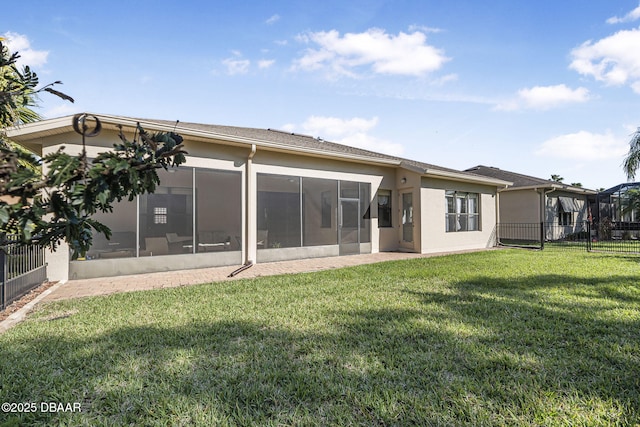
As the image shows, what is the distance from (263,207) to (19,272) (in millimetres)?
5671

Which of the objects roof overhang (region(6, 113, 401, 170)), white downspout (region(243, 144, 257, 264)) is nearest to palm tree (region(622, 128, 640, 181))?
roof overhang (region(6, 113, 401, 170))

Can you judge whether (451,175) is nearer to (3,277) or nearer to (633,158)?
(633,158)

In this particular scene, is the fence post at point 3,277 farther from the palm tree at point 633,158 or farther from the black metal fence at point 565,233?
the palm tree at point 633,158

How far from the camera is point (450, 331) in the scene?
363cm

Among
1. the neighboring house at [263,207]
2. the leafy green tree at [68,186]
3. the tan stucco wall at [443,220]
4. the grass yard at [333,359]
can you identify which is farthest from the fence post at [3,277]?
the tan stucco wall at [443,220]

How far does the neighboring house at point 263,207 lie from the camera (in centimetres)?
750

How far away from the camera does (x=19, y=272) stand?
5.50 metres

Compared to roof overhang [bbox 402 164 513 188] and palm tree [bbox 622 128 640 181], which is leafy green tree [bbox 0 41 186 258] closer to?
roof overhang [bbox 402 164 513 188]

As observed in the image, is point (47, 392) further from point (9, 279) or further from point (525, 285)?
point (525, 285)

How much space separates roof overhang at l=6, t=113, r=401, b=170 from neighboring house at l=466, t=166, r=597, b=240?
10.4 metres

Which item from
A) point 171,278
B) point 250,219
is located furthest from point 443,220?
point 171,278

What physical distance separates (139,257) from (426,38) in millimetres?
10039

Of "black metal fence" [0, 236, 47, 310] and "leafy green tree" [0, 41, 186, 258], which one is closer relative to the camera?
"leafy green tree" [0, 41, 186, 258]

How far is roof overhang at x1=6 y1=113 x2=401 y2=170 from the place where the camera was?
6.27 m
